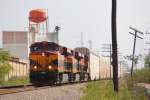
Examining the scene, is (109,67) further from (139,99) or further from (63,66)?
(139,99)

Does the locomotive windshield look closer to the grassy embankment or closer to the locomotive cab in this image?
the locomotive cab

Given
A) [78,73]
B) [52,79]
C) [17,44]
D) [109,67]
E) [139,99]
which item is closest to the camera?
[139,99]

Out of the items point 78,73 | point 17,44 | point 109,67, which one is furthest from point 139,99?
point 17,44

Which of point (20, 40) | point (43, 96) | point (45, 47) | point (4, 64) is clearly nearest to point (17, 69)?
point (4, 64)

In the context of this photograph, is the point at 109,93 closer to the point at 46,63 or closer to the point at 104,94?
the point at 104,94

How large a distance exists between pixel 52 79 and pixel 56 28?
90.5 m

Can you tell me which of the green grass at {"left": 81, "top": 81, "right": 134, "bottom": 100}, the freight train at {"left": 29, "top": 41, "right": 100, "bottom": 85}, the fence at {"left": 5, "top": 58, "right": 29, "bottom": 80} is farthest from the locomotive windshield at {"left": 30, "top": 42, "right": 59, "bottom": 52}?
the fence at {"left": 5, "top": 58, "right": 29, "bottom": 80}

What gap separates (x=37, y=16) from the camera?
111 metres

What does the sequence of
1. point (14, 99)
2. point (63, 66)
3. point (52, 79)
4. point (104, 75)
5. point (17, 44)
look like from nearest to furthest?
1. point (14, 99)
2. point (52, 79)
3. point (63, 66)
4. point (104, 75)
5. point (17, 44)

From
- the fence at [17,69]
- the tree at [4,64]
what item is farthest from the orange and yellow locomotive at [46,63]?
the fence at [17,69]

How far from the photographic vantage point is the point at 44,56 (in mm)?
37219

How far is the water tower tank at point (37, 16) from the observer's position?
11025 cm

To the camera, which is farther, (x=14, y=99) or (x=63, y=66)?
(x=63, y=66)

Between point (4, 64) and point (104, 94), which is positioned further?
point (4, 64)
